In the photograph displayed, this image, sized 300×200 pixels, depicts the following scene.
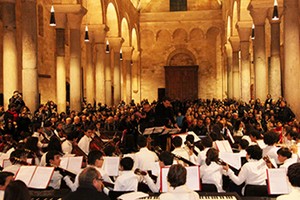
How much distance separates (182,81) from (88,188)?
4391 cm

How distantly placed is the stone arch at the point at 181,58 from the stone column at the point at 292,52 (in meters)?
31.6

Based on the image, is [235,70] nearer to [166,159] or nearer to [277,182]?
[166,159]

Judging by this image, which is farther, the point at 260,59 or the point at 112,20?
the point at 112,20

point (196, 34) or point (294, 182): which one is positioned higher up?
point (196, 34)

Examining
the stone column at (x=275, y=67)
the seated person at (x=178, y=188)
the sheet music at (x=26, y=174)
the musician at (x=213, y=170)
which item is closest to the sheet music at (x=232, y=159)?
the musician at (x=213, y=170)

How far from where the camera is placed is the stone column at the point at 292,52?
56.3ft

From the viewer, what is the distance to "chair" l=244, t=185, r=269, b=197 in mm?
7387

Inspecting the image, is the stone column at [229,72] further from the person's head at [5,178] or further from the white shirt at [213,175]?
the person's head at [5,178]

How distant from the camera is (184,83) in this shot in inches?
1917

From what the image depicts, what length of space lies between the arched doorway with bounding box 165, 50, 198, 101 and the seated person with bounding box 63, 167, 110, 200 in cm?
4328

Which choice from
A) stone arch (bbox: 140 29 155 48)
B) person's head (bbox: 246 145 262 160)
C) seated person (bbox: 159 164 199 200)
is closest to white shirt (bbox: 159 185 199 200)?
seated person (bbox: 159 164 199 200)

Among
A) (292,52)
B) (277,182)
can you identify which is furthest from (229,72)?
(277,182)

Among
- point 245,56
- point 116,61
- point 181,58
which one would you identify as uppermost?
point 181,58

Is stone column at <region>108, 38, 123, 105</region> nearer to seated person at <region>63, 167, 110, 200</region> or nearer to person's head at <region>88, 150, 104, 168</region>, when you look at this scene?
person's head at <region>88, 150, 104, 168</region>
